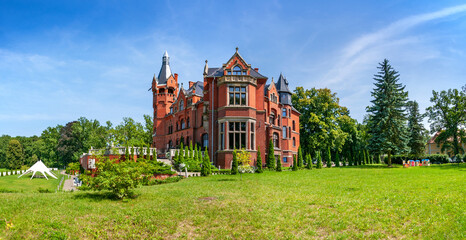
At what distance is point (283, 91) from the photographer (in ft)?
152

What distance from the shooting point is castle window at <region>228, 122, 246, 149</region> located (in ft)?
110

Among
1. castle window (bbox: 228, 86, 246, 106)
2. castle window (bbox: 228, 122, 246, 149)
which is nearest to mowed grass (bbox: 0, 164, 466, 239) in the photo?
castle window (bbox: 228, 122, 246, 149)

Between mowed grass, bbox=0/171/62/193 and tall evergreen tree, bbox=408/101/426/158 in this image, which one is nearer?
mowed grass, bbox=0/171/62/193

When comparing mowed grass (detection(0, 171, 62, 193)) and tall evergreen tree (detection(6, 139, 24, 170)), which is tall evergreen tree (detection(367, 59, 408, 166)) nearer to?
mowed grass (detection(0, 171, 62, 193))

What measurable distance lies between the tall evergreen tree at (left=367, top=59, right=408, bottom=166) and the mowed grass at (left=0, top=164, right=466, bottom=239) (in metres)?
24.6

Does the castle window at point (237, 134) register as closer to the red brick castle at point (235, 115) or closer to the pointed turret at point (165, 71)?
the red brick castle at point (235, 115)

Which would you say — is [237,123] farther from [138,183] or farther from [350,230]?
[350,230]

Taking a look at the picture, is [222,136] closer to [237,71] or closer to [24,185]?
[237,71]

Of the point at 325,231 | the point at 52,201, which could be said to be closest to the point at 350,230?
the point at 325,231

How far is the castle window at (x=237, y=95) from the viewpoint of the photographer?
3428 cm

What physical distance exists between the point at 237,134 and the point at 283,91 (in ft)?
50.6

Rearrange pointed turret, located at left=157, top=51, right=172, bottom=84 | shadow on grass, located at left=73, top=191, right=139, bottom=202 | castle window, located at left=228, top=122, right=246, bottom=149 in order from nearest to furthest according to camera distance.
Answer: shadow on grass, located at left=73, top=191, right=139, bottom=202 < castle window, located at left=228, top=122, right=246, bottom=149 < pointed turret, located at left=157, top=51, right=172, bottom=84

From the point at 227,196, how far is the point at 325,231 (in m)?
6.21

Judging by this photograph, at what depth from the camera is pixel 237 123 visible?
34.1m
